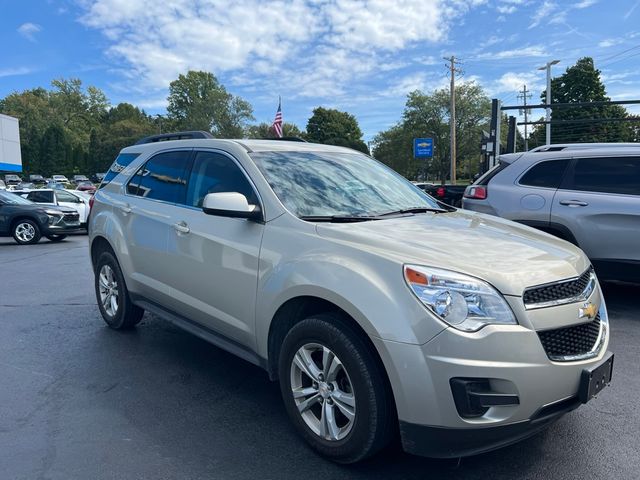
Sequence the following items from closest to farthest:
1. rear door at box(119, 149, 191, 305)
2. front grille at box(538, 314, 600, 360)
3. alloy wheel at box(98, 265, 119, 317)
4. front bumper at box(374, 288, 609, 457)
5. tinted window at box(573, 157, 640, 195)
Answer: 1. front bumper at box(374, 288, 609, 457)
2. front grille at box(538, 314, 600, 360)
3. rear door at box(119, 149, 191, 305)
4. alloy wheel at box(98, 265, 119, 317)
5. tinted window at box(573, 157, 640, 195)

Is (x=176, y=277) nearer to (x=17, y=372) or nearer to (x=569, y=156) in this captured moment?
(x=17, y=372)

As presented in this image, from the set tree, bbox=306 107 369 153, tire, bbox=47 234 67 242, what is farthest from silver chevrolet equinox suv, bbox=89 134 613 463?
tree, bbox=306 107 369 153

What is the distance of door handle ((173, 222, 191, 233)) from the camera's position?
12.7 ft

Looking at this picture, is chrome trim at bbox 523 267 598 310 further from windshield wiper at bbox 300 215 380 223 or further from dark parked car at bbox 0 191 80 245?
dark parked car at bbox 0 191 80 245

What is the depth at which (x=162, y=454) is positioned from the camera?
2.93 meters

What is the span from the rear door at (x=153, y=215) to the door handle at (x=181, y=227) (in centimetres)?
10

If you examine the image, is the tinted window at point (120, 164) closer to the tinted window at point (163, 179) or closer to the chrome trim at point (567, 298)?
the tinted window at point (163, 179)

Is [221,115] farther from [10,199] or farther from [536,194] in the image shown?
[536,194]

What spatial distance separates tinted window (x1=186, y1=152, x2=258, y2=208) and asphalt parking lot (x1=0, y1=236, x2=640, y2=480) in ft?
4.57

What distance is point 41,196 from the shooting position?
17234 millimetres

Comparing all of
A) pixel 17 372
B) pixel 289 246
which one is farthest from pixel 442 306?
pixel 17 372

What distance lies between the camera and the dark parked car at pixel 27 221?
1417 cm

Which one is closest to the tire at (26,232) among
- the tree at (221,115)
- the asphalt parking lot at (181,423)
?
the asphalt parking lot at (181,423)

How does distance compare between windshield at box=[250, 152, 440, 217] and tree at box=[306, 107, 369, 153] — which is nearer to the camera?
windshield at box=[250, 152, 440, 217]
